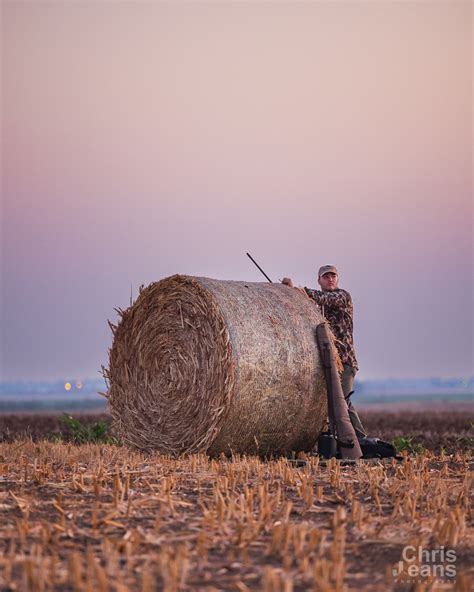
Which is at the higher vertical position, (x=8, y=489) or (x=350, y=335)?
(x=350, y=335)

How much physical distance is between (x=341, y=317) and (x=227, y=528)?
6440mm

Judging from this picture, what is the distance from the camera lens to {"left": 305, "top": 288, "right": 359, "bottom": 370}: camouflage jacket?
12672mm

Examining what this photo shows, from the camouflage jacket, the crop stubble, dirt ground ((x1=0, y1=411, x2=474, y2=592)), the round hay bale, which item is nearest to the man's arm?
the camouflage jacket

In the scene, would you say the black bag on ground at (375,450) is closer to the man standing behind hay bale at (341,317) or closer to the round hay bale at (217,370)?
the man standing behind hay bale at (341,317)

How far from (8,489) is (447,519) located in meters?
3.88

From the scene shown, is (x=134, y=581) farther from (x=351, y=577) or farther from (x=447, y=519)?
(x=447, y=519)

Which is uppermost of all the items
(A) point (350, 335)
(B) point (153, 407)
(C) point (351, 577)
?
(A) point (350, 335)

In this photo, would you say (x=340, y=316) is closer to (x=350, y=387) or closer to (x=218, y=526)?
(x=350, y=387)

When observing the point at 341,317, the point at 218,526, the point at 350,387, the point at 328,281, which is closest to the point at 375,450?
the point at 350,387

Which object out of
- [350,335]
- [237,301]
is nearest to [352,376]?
[350,335]

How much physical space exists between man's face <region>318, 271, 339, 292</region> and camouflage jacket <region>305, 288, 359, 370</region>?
7cm

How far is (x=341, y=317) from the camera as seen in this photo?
1280 centimetres

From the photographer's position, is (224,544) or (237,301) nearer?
(224,544)

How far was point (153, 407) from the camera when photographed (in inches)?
484
